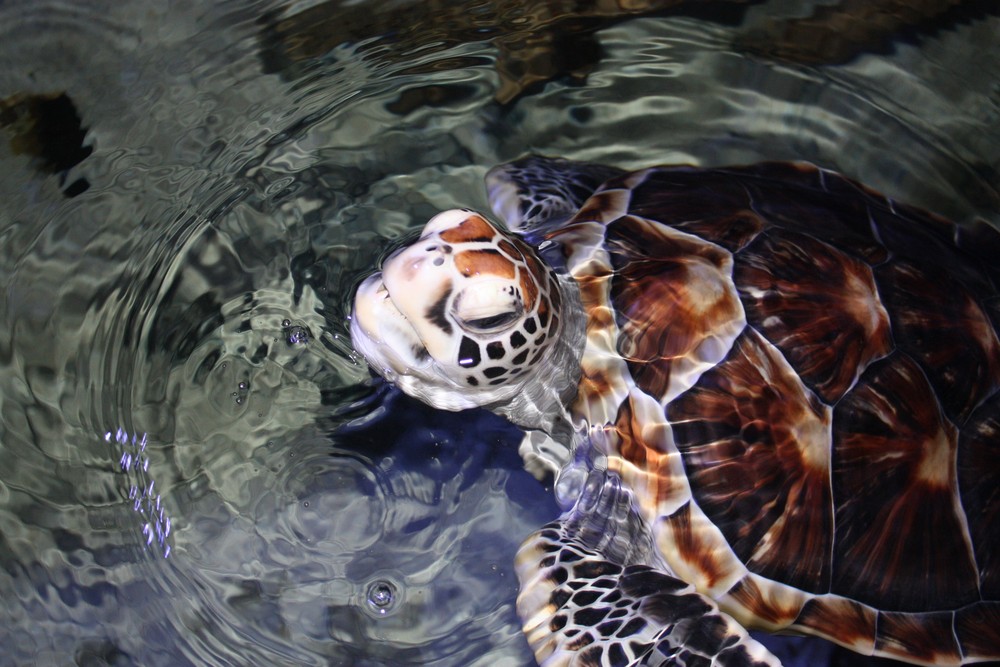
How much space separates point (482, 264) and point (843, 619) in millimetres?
1112

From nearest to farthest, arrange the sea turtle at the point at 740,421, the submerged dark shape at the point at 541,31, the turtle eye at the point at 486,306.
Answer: the turtle eye at the point at 486,306, the sea turtle at the point at 740,421, the submerged dark shape at the point at 541,31

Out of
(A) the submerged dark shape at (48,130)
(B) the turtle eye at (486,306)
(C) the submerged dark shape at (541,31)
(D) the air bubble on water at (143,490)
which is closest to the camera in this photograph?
(B) the turtle eye at (486,306)

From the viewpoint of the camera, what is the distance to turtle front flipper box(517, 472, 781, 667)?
5.63ft

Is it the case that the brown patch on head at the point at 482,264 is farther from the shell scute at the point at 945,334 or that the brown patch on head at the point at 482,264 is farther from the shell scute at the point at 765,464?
the shell scute at the point at 945,334

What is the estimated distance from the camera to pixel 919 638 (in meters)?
1.79

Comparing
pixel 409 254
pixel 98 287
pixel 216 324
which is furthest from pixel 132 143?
pixel 409 254

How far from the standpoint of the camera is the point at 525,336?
5.74 ft

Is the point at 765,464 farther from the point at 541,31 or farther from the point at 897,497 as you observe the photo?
the point at 541,31

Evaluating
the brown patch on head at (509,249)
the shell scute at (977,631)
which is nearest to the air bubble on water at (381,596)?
the brown patch on head at (509,249)

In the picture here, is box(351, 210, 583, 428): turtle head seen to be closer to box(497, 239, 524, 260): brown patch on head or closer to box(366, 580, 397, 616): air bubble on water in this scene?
box(497, 239, 524, 260): brown patch on head

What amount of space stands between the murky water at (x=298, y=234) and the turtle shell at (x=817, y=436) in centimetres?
50

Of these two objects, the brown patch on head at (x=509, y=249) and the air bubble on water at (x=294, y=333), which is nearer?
the brown patch on head at (x=509, y=249)

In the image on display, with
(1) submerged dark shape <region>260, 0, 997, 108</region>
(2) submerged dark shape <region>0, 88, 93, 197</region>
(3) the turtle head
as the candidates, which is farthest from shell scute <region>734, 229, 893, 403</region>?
(2) submerged dark shape <region>0, 88, 93, 197</region>

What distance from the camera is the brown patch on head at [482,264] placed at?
5.36 ft
